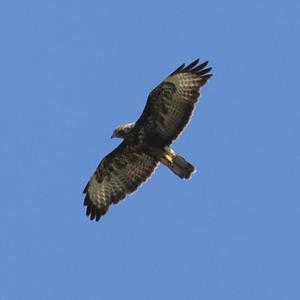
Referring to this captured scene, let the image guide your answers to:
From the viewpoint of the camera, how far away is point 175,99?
70.7 feet

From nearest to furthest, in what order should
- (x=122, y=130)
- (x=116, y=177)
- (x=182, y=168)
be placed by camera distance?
(x=182, y=168) < (x=122, y=130) < (x=116, y=177)

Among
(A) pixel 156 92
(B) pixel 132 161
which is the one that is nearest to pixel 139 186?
(B) pixel 132 161

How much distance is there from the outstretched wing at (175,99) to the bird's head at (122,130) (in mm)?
401

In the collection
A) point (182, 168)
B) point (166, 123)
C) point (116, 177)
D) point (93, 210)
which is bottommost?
point (93, 210)

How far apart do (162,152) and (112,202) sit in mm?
1552

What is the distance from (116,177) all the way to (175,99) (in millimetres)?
1952

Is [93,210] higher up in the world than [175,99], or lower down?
lower down

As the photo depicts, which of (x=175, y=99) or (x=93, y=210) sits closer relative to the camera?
(x=175, y=99)

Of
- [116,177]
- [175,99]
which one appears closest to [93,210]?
[116,177]

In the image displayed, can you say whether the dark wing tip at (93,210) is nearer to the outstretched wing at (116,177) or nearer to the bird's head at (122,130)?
the outstretched wing at (116,177)

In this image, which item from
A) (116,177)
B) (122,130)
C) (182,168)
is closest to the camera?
(182,168)

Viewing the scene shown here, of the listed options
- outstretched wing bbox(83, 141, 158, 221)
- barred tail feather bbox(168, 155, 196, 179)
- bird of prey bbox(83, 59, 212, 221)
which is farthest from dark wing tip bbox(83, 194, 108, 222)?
barred tail feather bbox(168, 155, 196, 179)

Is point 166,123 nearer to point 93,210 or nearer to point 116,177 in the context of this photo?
point 116,177

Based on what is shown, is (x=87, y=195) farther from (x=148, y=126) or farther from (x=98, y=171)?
(x=148, y=126)
